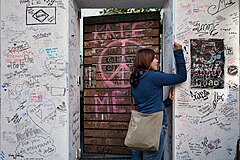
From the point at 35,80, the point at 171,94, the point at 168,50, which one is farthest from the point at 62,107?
the point at 168,50

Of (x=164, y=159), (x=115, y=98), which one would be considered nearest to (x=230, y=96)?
(x=164, y=159)

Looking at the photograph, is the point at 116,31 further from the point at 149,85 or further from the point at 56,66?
the point at 149,85

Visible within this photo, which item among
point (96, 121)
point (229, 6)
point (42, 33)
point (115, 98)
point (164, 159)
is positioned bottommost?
point (164, 159)

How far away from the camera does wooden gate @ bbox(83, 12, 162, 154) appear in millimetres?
5570

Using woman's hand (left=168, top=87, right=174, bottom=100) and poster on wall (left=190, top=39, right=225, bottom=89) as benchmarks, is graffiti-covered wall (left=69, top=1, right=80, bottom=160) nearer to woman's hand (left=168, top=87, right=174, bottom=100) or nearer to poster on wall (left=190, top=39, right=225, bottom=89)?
woman's hand (left=168, top=87, right=174, bottom=100)

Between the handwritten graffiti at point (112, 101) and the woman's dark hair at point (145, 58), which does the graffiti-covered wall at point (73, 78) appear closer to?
the handwritten graffiti at point (112, 101)

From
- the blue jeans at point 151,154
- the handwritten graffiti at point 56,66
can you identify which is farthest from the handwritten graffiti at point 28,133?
the blue jeans at point 151,154

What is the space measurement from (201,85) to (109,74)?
1.99 meters

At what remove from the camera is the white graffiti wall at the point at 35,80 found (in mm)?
4211

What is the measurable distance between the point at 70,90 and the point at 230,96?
2.17 meters

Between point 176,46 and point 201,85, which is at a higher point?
point 176,46

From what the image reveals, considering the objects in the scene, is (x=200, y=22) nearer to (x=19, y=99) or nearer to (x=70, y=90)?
(x=70, y=90)

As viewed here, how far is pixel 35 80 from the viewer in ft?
13.9

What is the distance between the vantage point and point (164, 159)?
193 inches
